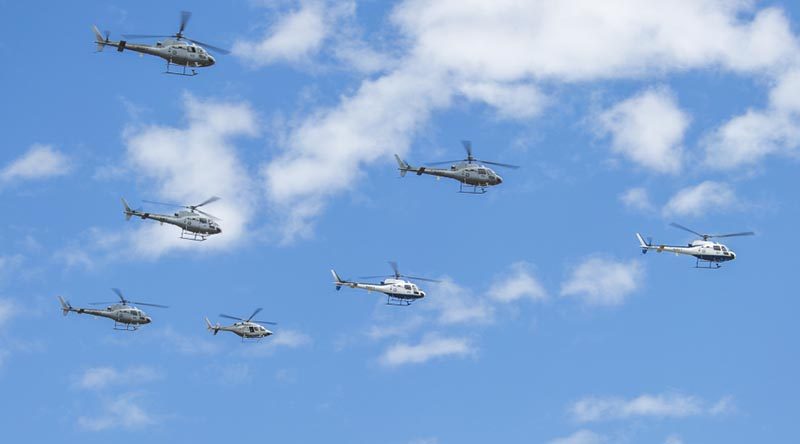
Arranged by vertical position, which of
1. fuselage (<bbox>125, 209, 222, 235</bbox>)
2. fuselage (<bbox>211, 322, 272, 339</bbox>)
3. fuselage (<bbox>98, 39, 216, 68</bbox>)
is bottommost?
fuselage (<bbox>211, 322, 272, 339</bbox>)

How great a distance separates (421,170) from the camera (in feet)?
392

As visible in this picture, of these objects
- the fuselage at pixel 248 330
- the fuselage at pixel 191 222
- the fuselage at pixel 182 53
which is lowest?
the fuselage at pixel 248 330

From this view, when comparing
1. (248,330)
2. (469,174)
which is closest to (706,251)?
(469,174)

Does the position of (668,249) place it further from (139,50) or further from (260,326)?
(139,50)

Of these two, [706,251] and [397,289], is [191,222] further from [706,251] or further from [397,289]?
[706,251]

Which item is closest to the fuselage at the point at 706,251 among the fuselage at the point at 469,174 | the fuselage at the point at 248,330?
the fuselage at the point at 469,174

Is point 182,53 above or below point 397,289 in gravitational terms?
above

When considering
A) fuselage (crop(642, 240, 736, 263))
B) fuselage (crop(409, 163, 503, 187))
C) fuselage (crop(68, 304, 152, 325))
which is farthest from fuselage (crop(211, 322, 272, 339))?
fuselage (crop(642, 240, 736, 263))

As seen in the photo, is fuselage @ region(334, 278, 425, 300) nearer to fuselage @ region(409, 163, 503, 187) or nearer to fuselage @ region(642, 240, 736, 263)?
fuselage @ region(409, 163, 503, 187)

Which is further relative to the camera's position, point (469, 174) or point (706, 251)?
point (706, 251)

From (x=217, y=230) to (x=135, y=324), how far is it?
43.6 ft

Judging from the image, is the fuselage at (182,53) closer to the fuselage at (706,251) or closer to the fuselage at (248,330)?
the fuselage at (248,330)

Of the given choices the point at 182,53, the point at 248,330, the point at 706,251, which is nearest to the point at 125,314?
the point at 248,330

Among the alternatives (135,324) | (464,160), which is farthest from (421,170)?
(135,324)
